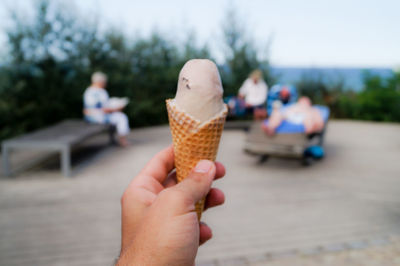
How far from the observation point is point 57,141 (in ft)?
17.5

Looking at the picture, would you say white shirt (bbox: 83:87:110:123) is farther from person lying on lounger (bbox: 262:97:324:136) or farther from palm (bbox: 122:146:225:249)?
palm (bbox: 122:146:225:249)

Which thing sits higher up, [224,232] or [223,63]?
[223,63]

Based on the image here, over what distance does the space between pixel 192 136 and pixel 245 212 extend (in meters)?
2.81

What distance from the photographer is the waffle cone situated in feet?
4.34

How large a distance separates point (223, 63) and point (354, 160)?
616cm

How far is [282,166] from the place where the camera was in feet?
19.9

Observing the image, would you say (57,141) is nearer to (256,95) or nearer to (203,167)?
(203,167)

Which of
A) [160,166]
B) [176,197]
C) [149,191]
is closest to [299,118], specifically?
[160,166]

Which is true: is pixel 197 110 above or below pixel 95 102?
above

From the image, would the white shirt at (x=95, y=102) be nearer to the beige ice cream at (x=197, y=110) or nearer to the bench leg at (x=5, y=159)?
the bench leg at (x=5, y=159)

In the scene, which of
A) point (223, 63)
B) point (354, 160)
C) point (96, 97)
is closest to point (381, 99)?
point (223, 63)

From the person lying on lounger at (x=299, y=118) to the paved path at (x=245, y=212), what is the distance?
26.3 inches

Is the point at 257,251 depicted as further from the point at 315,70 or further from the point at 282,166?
the point at 315,70

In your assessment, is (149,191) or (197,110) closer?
(197,110)
